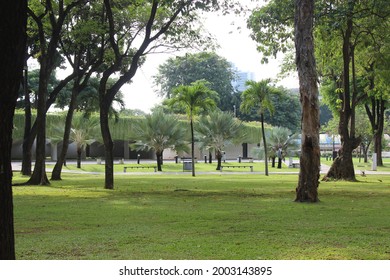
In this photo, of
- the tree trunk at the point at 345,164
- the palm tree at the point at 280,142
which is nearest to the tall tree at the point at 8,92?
the tree trunk at the point at 345,164

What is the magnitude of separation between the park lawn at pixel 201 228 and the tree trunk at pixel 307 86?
1205mm

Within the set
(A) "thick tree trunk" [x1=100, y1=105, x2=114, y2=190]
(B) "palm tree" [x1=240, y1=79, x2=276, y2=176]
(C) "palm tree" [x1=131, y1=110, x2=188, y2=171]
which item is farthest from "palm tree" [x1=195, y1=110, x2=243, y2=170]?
(A) "thick tree trunk" [x1=100, y1=105, x2=114, y2=190]

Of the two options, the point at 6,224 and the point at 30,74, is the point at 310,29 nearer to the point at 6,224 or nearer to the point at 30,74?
the point at 6,224

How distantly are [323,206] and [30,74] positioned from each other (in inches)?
1817

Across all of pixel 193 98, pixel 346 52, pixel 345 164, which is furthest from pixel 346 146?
pixel 193 98

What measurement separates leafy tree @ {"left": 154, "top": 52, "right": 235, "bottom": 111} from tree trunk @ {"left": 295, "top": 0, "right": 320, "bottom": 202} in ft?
215

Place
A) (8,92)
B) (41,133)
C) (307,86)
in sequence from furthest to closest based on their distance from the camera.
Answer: (41,133) < (307,86) < (8,92)

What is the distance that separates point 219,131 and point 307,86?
31.4 metres

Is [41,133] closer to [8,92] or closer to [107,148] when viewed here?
[107,148]

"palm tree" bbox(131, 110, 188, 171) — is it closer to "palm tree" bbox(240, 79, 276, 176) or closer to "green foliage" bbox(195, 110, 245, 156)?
"green foliage" bbox(195, 110, 245, 156)

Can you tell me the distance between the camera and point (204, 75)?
81250 mm

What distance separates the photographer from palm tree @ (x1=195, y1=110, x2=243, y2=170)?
45.5 metres

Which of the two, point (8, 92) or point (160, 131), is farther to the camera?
point (160, 131)

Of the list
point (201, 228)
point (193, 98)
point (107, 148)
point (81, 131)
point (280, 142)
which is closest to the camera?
point (201, 228)
